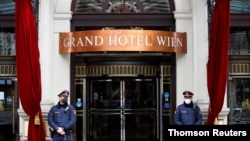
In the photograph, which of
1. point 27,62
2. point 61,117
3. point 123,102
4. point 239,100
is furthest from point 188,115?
point 27,62

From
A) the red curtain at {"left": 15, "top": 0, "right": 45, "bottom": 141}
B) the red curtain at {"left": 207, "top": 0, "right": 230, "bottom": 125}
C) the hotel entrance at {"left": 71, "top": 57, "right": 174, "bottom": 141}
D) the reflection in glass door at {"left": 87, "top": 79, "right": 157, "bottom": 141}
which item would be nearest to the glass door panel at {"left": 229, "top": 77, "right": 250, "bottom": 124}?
the red curtain at {"left": 207, "top": 0, "right": 230, "bottom": 125}

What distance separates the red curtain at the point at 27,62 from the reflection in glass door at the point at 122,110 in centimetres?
288

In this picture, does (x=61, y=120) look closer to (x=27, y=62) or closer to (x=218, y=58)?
(x=27, y=62)

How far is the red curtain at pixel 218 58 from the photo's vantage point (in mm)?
9523

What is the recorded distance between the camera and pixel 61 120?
9.59 metres

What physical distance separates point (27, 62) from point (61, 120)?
1.36 meters

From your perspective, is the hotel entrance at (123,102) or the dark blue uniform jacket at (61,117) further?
the hotel entrance at (123,102)

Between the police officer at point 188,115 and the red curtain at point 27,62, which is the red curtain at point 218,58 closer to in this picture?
the police officer at point 188,115

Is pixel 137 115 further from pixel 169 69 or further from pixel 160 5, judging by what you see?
pixel 160 5

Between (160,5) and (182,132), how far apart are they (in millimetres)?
5745

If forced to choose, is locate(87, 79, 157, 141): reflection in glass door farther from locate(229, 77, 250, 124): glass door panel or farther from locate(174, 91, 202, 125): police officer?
locate(174, 91, 202, 125): police officer

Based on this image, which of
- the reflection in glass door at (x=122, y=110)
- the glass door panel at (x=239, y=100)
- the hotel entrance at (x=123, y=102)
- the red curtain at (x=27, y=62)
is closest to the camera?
the red curtain at (x=27, y=62)

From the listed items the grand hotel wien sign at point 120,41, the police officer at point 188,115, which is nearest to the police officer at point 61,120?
the grand hotel wien sign at point 120,41

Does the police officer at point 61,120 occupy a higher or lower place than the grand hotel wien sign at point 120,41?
lower
